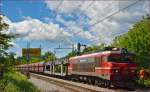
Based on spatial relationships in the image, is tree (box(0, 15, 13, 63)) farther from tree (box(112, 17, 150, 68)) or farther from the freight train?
tree (box(112, 17, 150, 68))

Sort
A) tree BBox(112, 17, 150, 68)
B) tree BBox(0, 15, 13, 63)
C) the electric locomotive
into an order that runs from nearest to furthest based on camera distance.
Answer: tree BBox(0, 15, 13, 63), the electric locomotive, tree BBox(112, 17, 150, 68)

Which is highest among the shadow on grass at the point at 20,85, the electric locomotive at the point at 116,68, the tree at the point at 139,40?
the tree at the point at 139,40

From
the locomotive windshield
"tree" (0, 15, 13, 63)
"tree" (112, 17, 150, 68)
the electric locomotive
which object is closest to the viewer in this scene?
"tree" (0, 15, 13, 63)

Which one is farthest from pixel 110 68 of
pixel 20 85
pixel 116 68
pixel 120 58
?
pixel 20 85

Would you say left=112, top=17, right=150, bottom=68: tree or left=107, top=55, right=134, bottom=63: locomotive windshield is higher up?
left=112, top=17, right=150, bottom=68: tree

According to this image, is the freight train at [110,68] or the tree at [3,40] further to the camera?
the freight train at [110,68]

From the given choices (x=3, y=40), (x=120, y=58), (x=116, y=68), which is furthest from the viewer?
(x=120, y=58)

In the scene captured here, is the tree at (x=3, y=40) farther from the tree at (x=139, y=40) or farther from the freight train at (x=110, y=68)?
the tree at (x=139, y=40)

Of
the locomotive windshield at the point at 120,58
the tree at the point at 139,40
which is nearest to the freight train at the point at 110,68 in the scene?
the locomotive windshield at the point at 120,58

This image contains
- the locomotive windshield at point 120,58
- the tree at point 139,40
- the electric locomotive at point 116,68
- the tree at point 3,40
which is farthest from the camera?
the tree at point 139,40

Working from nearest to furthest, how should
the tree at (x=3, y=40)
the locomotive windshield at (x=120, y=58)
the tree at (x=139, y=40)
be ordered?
the tree at (x=3, y=40), the locomotive windshield at (x=120, y=58), the tree at (x=139, y=40)

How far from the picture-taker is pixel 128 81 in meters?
33.0

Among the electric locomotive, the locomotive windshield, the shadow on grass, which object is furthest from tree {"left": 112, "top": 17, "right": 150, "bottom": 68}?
the shadow on grass

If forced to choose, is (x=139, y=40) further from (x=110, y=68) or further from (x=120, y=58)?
(x=110, y=68)
